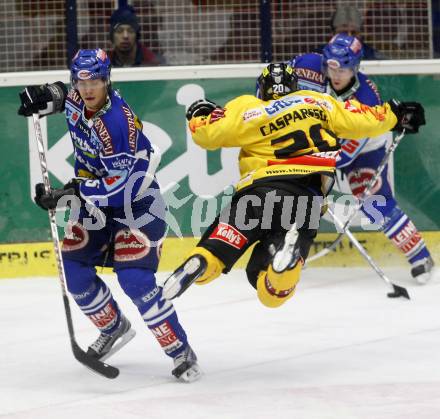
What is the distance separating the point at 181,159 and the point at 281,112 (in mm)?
2111

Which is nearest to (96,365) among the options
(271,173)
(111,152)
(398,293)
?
(111,152)

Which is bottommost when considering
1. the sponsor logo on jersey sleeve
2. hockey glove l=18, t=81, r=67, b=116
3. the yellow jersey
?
the sponsor logo on jersey sleeve

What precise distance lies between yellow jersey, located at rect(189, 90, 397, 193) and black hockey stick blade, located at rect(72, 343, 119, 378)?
88cm

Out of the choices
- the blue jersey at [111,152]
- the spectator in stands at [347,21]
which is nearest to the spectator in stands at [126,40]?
the spectator in stands at [347,21]

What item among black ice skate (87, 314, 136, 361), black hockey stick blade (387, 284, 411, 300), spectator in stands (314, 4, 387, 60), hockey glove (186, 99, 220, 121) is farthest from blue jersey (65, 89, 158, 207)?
spectator in stands (314, 4, 387, 60)

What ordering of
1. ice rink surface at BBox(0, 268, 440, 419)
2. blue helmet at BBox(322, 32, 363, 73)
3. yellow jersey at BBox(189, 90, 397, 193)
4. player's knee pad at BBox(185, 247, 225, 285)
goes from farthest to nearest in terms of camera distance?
1. blue helmet at BBox(322, 32, 363, 73)
2. yellow jersey at BBox(189, 90, 397, 193)
3. player's knee pad at BBox(185, 247, 225, 285)
4. ice rink surface at BBox(0, 268, 440, 419)

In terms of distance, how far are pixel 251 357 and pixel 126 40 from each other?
2538mm

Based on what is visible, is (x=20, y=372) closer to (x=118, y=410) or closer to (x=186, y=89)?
(x=118, y=410)

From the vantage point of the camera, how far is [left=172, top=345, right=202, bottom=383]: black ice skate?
4.88 metres

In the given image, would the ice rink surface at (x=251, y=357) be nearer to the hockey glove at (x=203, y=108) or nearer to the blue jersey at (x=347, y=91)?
the blue jersey at (x=347, y=91)

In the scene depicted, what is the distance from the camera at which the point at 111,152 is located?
484 cm

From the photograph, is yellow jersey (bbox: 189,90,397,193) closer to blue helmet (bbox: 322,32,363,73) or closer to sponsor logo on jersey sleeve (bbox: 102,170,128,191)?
sponsor logo on jersey sleeve (bbox: 102,170,128,191)

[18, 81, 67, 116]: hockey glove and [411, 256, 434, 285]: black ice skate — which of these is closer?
[18, 81, 67, 116]: hockey glove

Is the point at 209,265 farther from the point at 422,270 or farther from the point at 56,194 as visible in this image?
the point at 422,270
